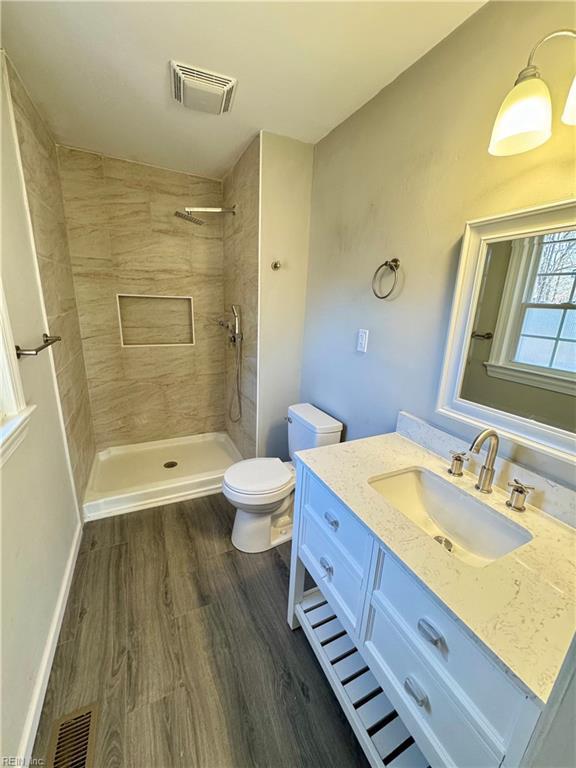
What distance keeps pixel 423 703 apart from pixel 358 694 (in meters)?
0.51

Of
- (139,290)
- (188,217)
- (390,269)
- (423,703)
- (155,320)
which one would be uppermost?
(188,217)

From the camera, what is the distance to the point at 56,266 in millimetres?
1904

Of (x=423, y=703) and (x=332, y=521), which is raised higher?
(x=332, y=521)

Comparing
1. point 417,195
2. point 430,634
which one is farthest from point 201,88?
point 430,634

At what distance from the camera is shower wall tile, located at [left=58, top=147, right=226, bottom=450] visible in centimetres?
232

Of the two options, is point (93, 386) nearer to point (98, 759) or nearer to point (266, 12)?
point (98, 759)

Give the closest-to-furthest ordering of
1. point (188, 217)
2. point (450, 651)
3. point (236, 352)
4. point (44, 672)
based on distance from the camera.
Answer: point (450, 651) → point (44, 672) → point (188, 217) → point (236, 352)

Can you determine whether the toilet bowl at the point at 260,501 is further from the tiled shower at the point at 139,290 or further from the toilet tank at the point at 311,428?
the tiled shower at the point at 139,290

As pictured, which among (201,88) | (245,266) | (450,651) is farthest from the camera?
(245,266)

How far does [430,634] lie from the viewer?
70 cm

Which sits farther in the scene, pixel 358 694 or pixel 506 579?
pixel 358 694

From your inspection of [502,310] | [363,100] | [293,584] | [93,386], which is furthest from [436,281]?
[93,386]

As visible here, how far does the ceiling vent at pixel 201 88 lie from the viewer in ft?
4.33

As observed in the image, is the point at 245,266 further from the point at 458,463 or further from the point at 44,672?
the point at 44,672
